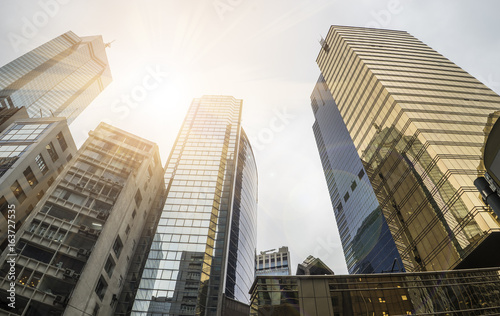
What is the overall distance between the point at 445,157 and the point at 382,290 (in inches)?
880

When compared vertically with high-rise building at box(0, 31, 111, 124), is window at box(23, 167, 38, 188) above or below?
below

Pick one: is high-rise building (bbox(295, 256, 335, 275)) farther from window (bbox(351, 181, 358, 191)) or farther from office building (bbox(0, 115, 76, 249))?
office building (bbox(0, 115, 76, 249))

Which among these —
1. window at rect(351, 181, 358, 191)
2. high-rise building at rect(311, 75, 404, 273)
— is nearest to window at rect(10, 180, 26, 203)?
high-rise building at rect(311, 75, 404, 273)

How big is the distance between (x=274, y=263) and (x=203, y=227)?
100041 millimetres

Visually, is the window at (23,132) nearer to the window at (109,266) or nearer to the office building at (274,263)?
the window at (109,266)

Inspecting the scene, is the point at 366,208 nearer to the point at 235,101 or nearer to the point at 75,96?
the point at 235,101

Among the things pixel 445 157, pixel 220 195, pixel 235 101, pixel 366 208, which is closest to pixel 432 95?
pixel 445 157

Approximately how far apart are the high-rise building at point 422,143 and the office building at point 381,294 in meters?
6.72

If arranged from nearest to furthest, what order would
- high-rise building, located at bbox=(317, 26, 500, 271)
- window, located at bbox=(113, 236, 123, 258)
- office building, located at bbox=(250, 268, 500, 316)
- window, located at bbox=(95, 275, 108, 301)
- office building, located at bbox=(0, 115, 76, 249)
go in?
office building, located at bbox=(250, 268, 500, 316), office building, located at bbox=(0, 115, 76, 249), high-rise building, located at bbox=(317, 26, 500, 271), window, located at bbox=(95, 275, 108, 301), window, located at bbox=(113, 236, 123, 258)

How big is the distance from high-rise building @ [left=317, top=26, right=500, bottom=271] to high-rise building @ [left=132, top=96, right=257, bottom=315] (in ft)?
96.5

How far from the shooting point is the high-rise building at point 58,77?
109250 mm

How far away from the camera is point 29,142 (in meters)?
38.5

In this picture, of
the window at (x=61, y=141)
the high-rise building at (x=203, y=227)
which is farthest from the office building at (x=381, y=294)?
the window at (x=61, y=141)

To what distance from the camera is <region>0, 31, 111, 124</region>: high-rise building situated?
10925cm
